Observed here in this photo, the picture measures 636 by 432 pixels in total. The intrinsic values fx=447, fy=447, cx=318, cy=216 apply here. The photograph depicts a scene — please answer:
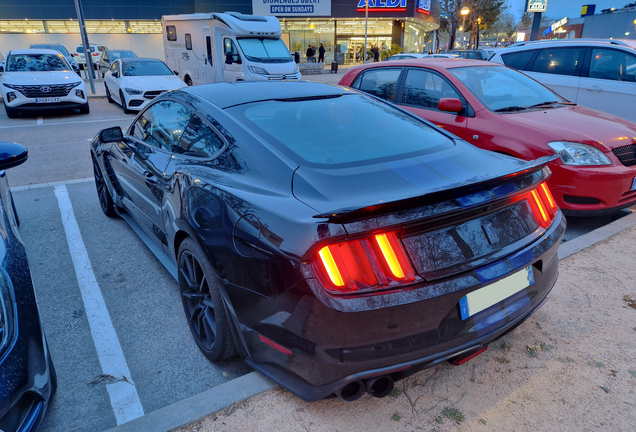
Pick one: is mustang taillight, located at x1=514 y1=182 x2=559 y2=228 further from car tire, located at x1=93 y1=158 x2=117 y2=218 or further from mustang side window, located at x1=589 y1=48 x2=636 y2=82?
mustang side window, located at x1=589 y1=48 x2=636 y2=82

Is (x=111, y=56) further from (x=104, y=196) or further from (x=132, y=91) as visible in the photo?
(x=104, y=196)

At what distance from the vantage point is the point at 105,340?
290 cm

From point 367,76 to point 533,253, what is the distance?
15.0 ft

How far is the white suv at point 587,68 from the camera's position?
6969 millimetres

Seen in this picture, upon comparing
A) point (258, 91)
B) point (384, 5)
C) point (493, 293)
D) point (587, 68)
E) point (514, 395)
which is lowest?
point (514, 395)

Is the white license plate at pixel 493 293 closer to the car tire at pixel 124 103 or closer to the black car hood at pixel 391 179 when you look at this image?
the black car hood at pixel 391 179

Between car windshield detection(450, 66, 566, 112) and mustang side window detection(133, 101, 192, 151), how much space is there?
334cm

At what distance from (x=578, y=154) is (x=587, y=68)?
162 inches

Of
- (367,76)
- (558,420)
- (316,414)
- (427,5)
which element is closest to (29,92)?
(367,76)

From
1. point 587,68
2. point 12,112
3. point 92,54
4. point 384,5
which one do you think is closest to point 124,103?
point 12,112

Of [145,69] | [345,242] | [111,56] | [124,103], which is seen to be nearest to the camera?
[345,242]

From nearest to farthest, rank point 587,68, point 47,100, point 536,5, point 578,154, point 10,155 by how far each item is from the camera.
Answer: point 10,155, point 578,154, point 587,68, point 47,100, point 536,5

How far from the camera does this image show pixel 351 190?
80.2 inches

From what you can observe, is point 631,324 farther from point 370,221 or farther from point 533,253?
point 370,221
